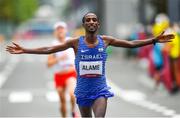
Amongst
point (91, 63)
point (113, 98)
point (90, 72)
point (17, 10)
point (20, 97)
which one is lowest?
point (113, 98)

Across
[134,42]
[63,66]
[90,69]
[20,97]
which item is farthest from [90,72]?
[20,97]

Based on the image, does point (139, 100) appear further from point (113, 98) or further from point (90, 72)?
point (90, 72)

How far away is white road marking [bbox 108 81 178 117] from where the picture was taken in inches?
783

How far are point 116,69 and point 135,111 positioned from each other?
760 inches

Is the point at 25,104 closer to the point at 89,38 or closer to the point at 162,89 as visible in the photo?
the point at 162,89

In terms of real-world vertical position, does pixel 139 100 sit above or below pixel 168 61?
below

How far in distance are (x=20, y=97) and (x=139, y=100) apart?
393 centimetres

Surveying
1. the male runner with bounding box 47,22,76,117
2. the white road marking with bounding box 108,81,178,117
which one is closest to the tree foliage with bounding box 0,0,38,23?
the white road marking with bounding box 108,81,178,117

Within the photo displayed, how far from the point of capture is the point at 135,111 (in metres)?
20.2

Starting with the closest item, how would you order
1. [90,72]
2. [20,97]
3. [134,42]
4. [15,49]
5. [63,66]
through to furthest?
[15,49] < [90,72] < [134,42] < [63,66] < [20,97]

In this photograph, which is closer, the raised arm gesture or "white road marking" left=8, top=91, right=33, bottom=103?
the raised arm gesture

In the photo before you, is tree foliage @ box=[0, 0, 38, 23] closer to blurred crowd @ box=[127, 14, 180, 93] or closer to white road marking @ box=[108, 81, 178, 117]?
white road marking @ box=[108, 81, 178, 117]

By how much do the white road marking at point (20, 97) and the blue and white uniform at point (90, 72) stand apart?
488 inches

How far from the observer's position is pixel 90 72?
1209 centimetres
